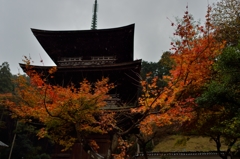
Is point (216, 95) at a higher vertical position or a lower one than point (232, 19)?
lower

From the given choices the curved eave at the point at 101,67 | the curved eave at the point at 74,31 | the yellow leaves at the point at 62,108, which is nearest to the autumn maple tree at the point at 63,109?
the yellow leaves at the point at 62,108

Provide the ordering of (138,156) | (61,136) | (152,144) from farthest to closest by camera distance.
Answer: (152,144) < (138,156) < (61,136)

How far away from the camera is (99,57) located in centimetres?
1308

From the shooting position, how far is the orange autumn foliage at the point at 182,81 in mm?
7525

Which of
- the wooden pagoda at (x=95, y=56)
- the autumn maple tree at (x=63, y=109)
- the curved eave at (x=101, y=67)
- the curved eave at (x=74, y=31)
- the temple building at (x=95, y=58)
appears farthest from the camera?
the curved eave at (x=74, y=31)

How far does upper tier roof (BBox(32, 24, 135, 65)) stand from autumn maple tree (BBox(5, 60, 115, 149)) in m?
3.13

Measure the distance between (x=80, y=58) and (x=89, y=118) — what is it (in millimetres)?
5778

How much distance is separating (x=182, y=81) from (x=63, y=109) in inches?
183

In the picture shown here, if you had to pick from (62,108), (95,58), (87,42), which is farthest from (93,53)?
(62,108)

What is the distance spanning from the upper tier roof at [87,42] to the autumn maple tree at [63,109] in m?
3.13

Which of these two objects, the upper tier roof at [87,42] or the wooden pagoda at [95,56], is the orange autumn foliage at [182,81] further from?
the upper tier roof at [87,42]

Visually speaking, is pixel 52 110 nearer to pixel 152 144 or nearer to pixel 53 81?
pixel 53 81

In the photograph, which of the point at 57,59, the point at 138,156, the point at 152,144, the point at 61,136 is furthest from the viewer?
the point at 152,144

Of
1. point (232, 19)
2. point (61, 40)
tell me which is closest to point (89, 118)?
point (61, 40)
